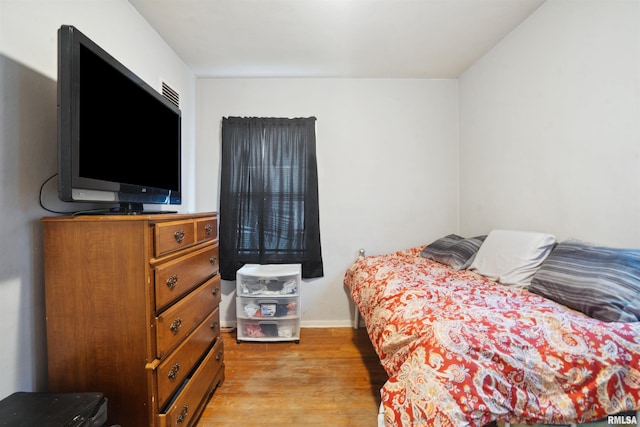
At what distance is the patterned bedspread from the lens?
32.6 inches

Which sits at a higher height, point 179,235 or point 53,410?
point 179,235

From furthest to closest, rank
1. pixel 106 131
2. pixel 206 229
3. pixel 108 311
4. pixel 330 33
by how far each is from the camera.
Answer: pixel 330 33, pixel 206 229, pixel 106 131, pixel 108 311

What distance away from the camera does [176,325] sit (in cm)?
117

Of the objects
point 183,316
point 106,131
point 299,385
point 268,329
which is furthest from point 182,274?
point 268,329

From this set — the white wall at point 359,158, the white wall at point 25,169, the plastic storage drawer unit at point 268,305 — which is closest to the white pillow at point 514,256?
the white wall at point 359,158

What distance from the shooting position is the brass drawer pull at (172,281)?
1.13 meters

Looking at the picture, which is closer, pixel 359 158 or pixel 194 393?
pixel 194 393

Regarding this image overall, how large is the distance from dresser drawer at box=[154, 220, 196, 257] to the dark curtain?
47.9 inches

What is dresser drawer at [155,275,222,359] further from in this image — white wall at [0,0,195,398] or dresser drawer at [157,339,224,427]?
white wall at [0,0,195,398]

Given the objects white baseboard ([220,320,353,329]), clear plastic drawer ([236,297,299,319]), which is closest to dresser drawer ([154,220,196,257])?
clear plastic drawer ([236,297,299,319])

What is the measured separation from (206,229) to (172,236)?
0.37 m

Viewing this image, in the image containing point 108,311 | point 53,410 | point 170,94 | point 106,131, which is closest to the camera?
point 53,410

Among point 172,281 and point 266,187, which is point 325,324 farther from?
point 172,281

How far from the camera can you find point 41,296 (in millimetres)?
1084
